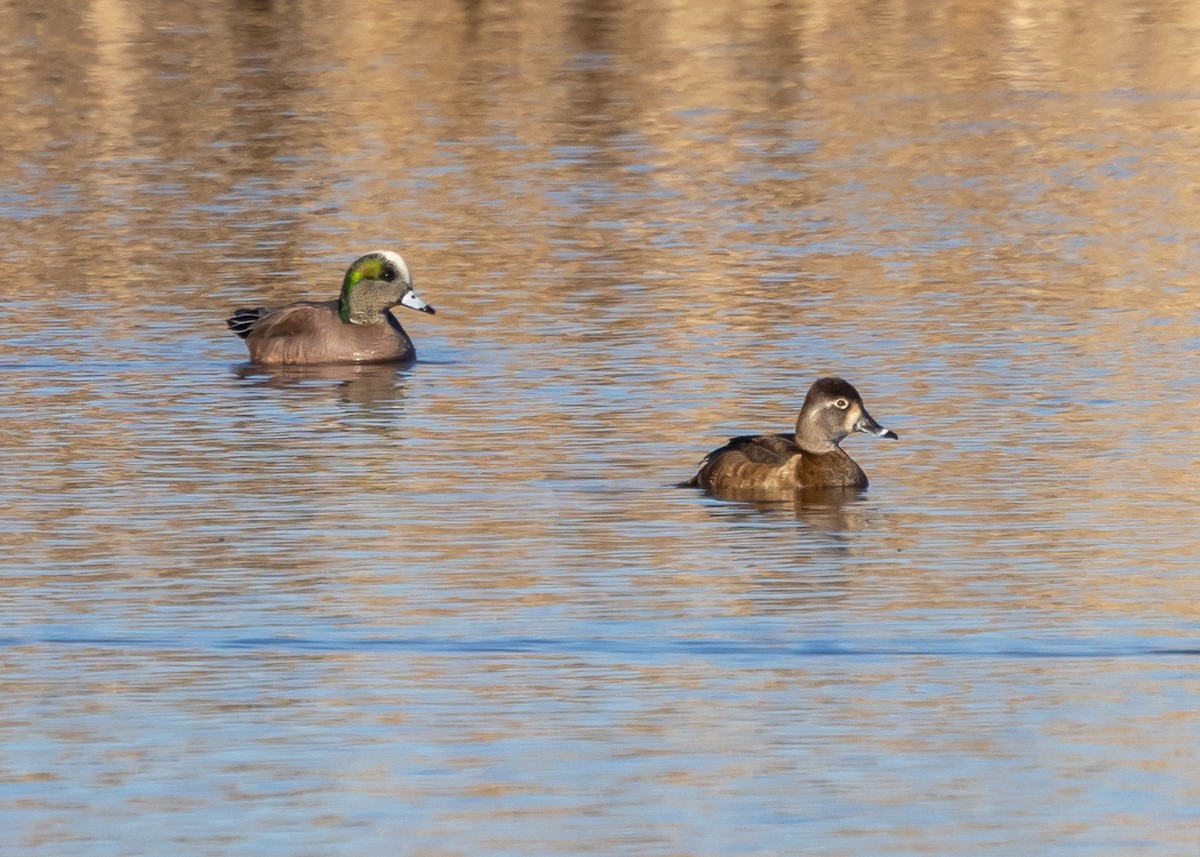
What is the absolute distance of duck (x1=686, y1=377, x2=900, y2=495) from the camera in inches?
608

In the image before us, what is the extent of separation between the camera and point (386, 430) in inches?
692

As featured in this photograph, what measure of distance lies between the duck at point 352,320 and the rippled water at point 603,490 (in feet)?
0.90

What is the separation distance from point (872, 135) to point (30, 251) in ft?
33.4

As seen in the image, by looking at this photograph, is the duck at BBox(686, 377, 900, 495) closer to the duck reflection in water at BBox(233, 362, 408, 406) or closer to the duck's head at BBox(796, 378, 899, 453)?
the duck's head at BBox(796, 378, 899, 453)

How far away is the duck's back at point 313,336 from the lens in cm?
2052

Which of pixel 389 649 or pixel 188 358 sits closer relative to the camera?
pixel 389 649

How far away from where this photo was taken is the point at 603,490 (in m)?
15.3

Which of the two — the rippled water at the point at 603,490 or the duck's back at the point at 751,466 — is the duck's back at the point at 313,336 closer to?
the rippled water at the point at 603,490

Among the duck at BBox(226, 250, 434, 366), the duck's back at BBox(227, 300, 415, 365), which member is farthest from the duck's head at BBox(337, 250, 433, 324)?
the duck's back at BBox(227, 300, 415, 365)

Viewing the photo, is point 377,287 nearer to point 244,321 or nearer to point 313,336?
point 313,336

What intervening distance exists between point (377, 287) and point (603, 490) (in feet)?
19.3

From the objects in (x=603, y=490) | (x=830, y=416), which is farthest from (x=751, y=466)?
(x=603, y=490)

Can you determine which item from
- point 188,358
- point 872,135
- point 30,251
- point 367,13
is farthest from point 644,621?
point 367,13

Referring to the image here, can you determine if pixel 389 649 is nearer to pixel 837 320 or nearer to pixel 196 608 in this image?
pixel 196 608
